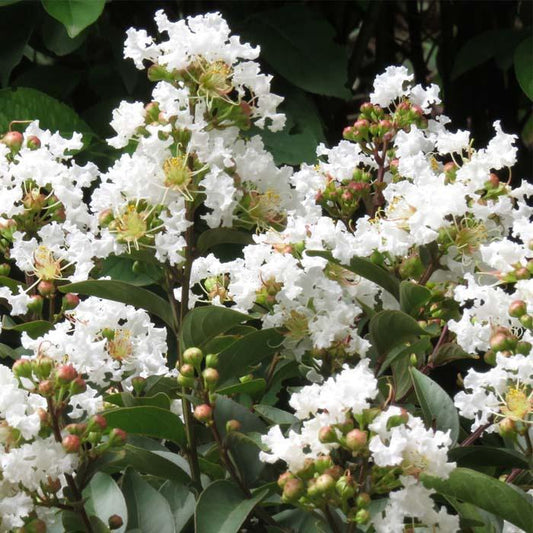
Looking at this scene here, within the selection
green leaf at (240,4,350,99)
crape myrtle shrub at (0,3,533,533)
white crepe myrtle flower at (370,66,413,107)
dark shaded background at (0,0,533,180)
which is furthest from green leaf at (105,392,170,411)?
green leaf at (240,4,350,99)

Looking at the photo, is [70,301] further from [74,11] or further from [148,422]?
[74,11]

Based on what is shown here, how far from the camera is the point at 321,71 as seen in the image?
1.67 metres

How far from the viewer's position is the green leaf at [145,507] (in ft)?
2.53

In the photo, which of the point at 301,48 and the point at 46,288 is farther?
the point at 301,48

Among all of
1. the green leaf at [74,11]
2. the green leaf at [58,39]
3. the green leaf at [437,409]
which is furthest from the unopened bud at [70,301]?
the green leaf at [58,39]

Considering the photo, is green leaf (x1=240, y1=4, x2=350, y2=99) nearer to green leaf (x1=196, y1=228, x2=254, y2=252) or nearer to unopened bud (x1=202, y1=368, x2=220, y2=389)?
green leaf (x1=196, y1=228, x2=254, y2=252)

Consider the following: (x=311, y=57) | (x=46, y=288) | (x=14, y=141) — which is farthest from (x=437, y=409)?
(x=311, y=57)

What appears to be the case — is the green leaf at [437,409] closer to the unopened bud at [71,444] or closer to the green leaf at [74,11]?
the unopened bud at [71,444]

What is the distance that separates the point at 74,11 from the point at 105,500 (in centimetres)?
84

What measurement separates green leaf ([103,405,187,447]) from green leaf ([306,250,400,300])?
167 mm

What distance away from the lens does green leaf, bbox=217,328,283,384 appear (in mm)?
833

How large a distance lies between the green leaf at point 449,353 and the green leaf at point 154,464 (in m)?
0.25

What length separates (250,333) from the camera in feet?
2.71

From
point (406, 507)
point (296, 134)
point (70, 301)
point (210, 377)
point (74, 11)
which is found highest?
point (74, 11)
